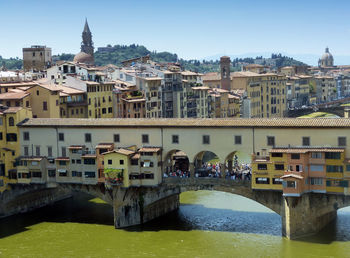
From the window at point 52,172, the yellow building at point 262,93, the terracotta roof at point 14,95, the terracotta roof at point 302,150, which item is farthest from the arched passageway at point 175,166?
the yellow building at point 262,93

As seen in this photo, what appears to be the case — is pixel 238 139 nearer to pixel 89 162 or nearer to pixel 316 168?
pixel 316 168

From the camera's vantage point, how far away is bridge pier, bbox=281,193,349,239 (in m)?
41.8

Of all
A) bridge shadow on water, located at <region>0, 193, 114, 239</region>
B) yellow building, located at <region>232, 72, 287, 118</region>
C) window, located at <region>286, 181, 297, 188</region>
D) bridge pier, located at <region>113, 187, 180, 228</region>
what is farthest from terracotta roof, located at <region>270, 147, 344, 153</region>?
yellow building, located at <region>232, 72, 287, 118</region>

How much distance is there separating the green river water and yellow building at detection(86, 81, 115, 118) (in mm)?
17798

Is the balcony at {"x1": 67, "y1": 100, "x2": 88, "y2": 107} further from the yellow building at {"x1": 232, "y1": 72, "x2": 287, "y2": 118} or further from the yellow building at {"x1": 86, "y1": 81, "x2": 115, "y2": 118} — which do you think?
the yellow building at {"x1": 232, "y1": 72, "x2": 287, "y2": 118}

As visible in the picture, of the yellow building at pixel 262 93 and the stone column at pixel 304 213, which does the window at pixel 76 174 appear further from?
the yellow building at pixel 262 93

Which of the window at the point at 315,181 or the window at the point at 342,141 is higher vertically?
the window at the point at 342,141

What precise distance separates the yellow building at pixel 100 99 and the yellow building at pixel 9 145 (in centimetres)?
1809

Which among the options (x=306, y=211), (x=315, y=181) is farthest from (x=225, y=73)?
(x=306, y=211)

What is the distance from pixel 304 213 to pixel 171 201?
43.0 feet

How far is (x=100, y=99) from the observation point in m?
71.6

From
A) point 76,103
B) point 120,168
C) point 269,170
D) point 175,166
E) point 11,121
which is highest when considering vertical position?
point 76,103

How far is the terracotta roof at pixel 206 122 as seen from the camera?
140ft

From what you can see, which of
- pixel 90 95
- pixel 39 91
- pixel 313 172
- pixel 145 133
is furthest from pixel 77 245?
pixel 90 95
